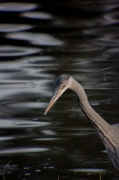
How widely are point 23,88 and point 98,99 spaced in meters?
1.33

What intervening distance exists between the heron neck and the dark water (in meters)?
1.08

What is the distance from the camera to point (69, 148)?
26.2 ft

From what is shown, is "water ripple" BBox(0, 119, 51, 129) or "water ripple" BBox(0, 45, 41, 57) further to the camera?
"water ripple" BBox(0, 45, 41, 57)

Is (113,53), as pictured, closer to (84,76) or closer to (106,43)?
(106,43)

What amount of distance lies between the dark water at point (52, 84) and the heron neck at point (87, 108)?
42.4 inches

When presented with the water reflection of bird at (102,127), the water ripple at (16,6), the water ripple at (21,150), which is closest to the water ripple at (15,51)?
the water ripple at (16,6)

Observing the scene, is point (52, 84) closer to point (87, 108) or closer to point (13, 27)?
point (87, 108)

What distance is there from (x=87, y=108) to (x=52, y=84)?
4113mm

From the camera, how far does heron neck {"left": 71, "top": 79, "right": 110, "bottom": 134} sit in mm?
5953

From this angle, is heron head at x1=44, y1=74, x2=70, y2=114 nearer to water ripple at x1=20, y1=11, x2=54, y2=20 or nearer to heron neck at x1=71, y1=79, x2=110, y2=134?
heron neck at x1=71, y1=79, x2=110, y2=134

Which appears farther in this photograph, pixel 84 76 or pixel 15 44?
pixel 15 44

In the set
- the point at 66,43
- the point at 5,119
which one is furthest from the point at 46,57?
the point at 5,119

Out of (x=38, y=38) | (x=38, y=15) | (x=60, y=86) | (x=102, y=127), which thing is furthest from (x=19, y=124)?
(x=38, y=15)

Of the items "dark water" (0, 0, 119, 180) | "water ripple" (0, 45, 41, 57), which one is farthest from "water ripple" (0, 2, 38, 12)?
"water ripple" (0, 45, 41, 57)
